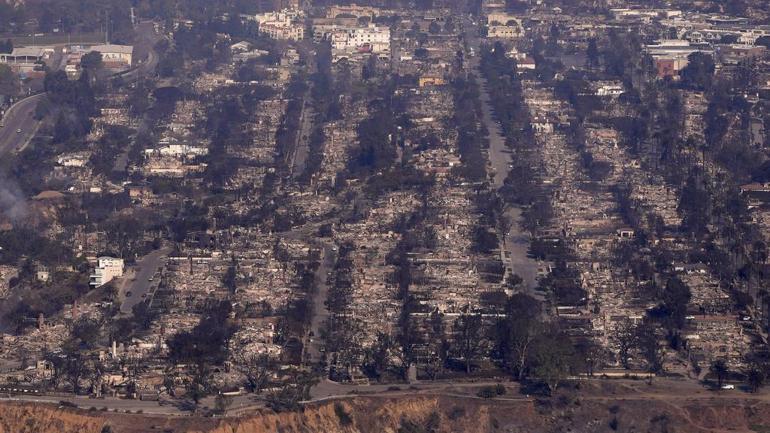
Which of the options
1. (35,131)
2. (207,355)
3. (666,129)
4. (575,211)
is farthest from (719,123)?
(207,355)

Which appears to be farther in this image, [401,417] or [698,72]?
[698,72]

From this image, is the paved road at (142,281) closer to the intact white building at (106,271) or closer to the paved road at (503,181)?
the intact white building at (106,271)

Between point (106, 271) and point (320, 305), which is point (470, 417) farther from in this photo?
point (106, 271)

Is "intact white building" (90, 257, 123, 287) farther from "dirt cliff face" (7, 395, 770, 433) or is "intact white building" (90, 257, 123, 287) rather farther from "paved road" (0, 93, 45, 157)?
"paved road" (0, 93, 45, 157)

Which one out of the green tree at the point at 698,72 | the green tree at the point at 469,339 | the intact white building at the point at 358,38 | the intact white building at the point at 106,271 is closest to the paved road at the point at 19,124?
the intact white building at the point at 358,38

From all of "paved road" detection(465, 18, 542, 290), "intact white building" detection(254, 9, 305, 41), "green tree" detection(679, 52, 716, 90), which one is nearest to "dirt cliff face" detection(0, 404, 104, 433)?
"paved road" detection(465, 18, 542, 290)

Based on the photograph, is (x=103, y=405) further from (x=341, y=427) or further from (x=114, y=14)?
(x=114, y=14)

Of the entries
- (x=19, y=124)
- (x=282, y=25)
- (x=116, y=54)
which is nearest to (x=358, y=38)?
(x=282, y=25)
